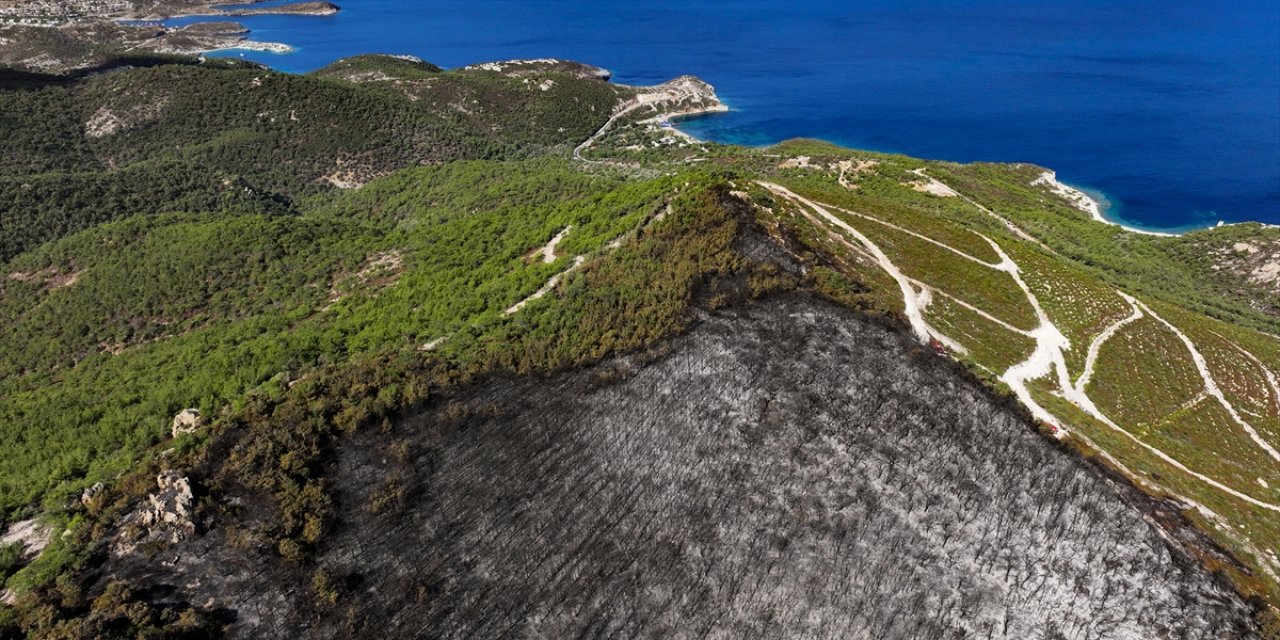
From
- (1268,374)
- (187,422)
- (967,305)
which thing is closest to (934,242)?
(967,305)

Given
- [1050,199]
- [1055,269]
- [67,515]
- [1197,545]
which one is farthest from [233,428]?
[1050,199]

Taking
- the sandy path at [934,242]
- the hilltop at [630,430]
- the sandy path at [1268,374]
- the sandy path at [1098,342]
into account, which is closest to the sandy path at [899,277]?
the hilltop at [630,430]

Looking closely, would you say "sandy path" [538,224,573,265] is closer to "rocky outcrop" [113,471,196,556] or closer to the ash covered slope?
the ash covered slope

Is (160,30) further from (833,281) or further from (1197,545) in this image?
(1197,545)

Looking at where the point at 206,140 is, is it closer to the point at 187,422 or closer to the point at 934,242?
the point at 187,422

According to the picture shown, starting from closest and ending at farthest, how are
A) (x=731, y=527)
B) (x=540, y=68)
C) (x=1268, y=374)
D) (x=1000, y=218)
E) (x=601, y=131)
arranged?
(x=731, y=527), (x=1268, y=374), (x=1000, y=218), (x=601, y=131), (x=540, y=68)

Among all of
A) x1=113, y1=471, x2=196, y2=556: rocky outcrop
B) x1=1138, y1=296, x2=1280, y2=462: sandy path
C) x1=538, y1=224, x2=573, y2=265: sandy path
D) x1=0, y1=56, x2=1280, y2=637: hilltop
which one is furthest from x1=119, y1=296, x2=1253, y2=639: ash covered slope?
x1=1138, y1=296, x2=1280, y2=462: sandy path

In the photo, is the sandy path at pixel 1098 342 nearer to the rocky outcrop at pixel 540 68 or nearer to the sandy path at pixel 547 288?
the sandy path at pixel 547 288
